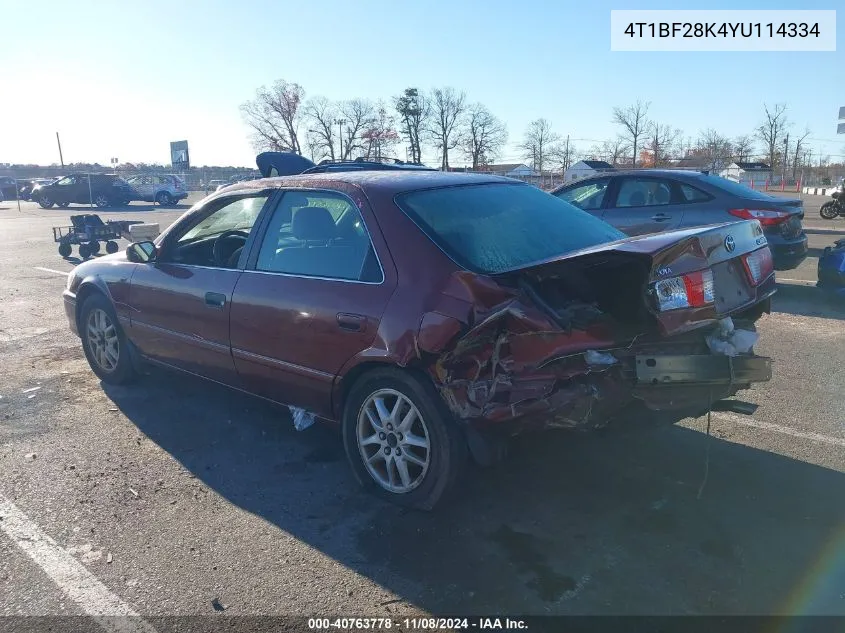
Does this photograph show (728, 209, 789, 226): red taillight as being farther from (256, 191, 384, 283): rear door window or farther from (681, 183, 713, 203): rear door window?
(256, 191, 384, 283): rear door window

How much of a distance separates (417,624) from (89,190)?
115 ft

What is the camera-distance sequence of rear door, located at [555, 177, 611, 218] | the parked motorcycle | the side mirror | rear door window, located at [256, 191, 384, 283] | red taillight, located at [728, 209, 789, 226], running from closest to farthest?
1. rear door window, located at [256, 191, 384, 283]
2. the side mirror
3. red taillight, located at [728, 209, 789, 226]
4. rear door, located at [555, 177, 611, 218]
5. the parked motorcycle

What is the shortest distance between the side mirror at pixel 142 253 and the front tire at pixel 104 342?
1.90 ft

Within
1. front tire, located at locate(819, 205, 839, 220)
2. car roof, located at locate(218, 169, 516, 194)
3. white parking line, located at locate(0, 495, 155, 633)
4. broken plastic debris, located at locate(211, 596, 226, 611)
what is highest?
car roof, located at locate(218, 169, 516, 194)

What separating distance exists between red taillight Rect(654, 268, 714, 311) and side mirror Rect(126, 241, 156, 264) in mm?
3523

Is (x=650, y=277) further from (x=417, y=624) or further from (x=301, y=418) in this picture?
(x=301, y=418)

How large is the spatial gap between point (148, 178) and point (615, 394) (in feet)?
124

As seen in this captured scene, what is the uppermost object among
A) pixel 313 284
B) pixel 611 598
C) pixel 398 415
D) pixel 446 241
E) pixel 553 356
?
pixel 446 241

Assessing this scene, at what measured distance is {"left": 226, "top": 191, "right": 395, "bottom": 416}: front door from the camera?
11.0 feet

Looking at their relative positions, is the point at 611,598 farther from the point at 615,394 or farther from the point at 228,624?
the point at 228,624

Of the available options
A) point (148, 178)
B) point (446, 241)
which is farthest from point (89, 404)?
point (148, 178)

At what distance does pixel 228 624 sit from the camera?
2.55m

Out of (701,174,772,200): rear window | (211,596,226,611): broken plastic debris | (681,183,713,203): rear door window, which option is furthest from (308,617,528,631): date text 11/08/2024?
(701,174,772,200): rear window

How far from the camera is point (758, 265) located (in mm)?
3307
